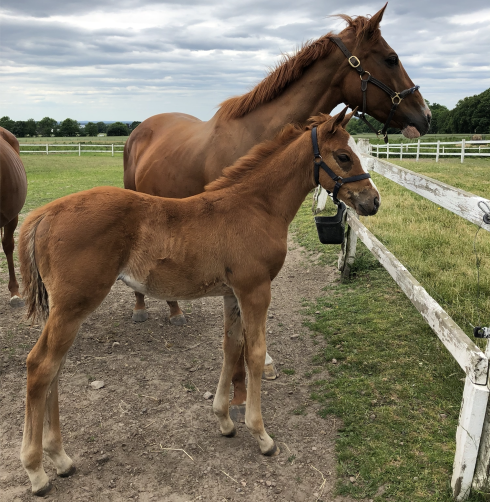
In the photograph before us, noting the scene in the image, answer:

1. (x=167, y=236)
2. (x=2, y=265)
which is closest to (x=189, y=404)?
(x=167, y=236)

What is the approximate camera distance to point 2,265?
6.82 metres

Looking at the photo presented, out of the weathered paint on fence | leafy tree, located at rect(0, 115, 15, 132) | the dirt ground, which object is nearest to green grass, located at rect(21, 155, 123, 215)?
the dirt ground

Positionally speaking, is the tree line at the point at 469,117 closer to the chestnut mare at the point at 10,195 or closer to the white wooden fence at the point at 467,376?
the chestnut mare at the point at 10,195

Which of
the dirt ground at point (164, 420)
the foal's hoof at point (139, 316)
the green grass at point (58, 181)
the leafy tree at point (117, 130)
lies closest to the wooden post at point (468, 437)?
the dirt ground at point (164, 420)

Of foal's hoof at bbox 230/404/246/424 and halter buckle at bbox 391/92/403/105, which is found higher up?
halter buckle at bbox 391/92/403/105

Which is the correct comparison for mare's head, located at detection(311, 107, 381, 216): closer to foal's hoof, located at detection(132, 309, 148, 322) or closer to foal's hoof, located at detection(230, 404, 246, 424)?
foal's hoof, located at detection(230, 404, 246, 424)

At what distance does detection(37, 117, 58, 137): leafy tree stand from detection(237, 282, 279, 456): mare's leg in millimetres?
73210

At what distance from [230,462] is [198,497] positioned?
35 centimetres

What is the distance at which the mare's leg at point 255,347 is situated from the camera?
2.76 metres

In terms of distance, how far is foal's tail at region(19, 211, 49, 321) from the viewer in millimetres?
2500

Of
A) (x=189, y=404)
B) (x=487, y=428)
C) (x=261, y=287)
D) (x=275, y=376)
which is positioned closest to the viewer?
(x=487, y=428)

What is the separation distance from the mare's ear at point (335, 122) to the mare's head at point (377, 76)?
0.91 m

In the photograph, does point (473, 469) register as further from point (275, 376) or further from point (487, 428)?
point (275, 376)

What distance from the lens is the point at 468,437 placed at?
2240 mm
